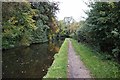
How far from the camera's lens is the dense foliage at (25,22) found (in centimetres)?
2300

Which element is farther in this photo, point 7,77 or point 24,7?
point 24,7

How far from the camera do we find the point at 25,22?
26.1 metres

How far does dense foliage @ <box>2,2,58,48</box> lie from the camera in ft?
75.5

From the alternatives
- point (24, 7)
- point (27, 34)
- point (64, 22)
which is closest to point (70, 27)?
point (64, 22)

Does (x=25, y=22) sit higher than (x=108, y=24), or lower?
lower

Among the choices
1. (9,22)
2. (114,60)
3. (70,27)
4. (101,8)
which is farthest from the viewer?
(70,27)

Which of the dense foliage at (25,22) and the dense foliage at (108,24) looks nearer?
the dense foliage at (108,24)

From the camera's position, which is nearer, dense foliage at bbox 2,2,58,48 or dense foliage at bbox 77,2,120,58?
dense foliage at bbox 77,2,120,58

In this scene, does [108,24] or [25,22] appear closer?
[108,24]

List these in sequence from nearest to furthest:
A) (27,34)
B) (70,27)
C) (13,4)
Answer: (13,4) → (27,34) → (70,27)

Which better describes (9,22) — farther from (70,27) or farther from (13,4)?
(70,27)

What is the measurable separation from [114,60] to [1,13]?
11.3m

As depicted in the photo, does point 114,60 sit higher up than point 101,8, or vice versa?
point 101,8

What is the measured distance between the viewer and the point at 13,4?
2158cm
